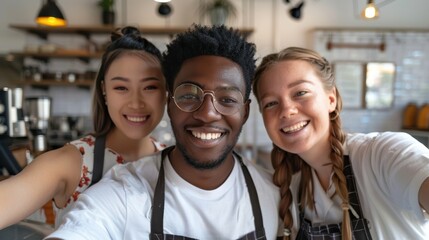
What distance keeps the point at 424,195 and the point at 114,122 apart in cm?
99

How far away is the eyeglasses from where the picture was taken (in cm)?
96

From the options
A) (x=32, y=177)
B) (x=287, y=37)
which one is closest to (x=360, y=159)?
(x=32, y=177)

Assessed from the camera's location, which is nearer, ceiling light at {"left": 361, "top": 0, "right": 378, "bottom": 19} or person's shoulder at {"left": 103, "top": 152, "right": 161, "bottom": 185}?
person's shoulder at {"left": 103, "top": 152, "right": 161, "bottom": 185}

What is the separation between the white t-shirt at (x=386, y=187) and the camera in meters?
0.86

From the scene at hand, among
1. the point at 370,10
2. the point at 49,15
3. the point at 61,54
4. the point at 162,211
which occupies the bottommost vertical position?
the point at 162,211

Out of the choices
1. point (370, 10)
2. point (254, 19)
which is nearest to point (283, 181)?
point (370, 10)

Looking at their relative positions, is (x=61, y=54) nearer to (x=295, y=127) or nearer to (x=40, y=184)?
→ (x=40, y=184)

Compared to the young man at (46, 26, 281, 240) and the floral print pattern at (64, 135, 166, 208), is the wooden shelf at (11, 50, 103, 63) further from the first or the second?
the young man at (46, 26, 281, 240)

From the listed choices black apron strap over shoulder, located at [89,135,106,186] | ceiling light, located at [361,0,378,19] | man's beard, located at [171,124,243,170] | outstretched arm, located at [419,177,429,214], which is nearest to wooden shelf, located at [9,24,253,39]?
ceiling light, located at [361,0,378,19]

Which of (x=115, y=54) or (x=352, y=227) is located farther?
(x=115, y=54)

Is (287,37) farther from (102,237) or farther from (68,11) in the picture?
(102,237)

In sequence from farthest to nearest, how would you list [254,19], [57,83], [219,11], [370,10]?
[254,19] → [57,83] → [219,11] → [370,10]

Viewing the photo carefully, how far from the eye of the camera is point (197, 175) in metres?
1.02

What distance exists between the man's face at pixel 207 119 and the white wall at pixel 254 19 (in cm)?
326
